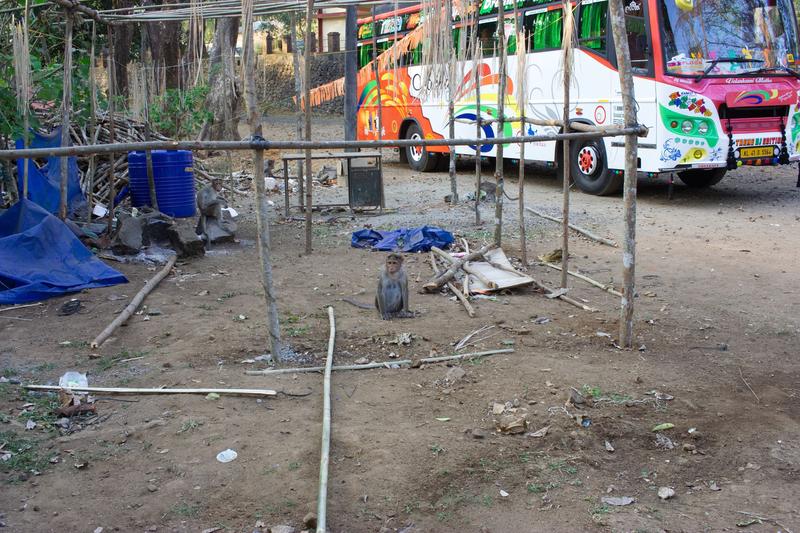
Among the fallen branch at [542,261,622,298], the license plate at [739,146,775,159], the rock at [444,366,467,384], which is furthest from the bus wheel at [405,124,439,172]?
the rock at [444,366,467,384]

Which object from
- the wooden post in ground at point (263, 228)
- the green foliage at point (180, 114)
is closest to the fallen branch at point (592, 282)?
the wooden post in ground at point (263, 228)

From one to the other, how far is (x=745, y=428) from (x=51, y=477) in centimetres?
336

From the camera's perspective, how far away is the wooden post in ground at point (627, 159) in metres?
4.75

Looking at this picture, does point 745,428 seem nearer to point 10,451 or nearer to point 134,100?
point 10,451

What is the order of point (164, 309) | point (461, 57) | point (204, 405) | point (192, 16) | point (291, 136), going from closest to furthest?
1. point (204, 405)
2. point (164, 309)
3. point (192, 16)
4. point (461, 57)
5. point (291, 136)

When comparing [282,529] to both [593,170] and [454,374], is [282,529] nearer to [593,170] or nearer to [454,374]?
[454,374]

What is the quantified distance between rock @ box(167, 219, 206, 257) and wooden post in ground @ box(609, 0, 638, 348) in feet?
15.5

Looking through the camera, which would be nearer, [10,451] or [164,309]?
[10,451]

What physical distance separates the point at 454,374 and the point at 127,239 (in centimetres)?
469

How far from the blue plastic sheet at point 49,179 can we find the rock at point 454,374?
17.9 feet

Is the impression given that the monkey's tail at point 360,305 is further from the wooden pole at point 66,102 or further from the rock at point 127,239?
the wooden pole at point 66,102

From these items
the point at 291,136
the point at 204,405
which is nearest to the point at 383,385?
the point at 204,405

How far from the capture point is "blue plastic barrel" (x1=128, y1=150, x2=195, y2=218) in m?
9.43

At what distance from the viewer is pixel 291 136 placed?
20.9m
